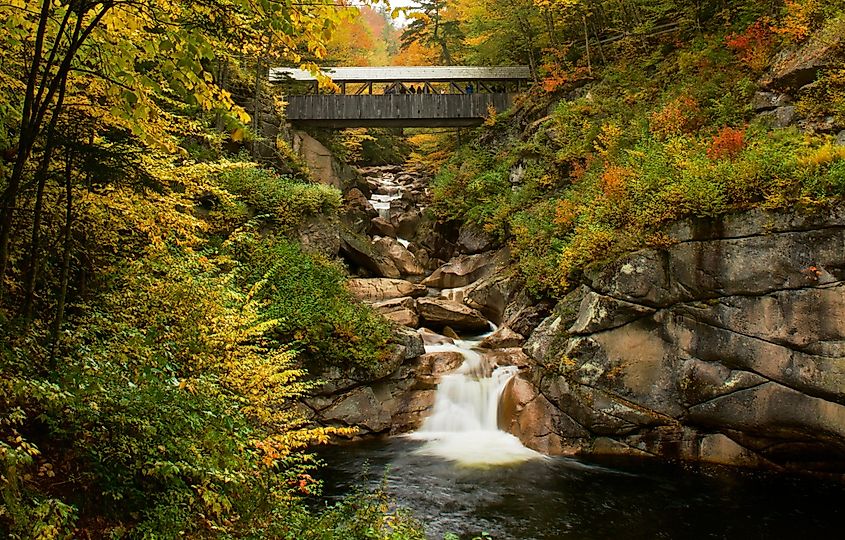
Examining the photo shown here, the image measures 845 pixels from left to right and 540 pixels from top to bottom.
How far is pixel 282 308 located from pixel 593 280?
6901mm

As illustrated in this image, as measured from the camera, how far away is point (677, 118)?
13344 millimetres

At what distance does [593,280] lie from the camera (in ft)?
37.6

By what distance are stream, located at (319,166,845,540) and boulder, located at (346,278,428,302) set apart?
19.8ft

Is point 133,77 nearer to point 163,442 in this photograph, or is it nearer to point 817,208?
point 163,442

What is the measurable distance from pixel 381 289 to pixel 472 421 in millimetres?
6498

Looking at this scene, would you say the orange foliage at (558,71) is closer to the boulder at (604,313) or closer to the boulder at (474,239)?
the boulder at (474,239)

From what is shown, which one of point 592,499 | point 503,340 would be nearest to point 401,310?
point 503,340

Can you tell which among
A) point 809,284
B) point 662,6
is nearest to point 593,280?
point 809,284

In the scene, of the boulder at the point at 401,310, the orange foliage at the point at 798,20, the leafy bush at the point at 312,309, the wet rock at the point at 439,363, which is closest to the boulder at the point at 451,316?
the boulder at the point at 401,310

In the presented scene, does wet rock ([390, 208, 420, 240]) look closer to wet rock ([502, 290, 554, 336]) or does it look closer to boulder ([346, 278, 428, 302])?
boulder ([346, 278, 428, 302])

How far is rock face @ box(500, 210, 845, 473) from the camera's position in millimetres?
8812

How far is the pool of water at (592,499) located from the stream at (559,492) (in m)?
0.02

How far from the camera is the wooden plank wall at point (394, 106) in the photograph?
2362 centimetres

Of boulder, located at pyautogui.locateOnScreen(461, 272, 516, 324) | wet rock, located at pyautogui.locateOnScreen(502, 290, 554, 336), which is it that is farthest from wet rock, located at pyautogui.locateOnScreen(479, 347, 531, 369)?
boulder, located at pyautogui.locateOnScreen(461, 272, 516, 324)
